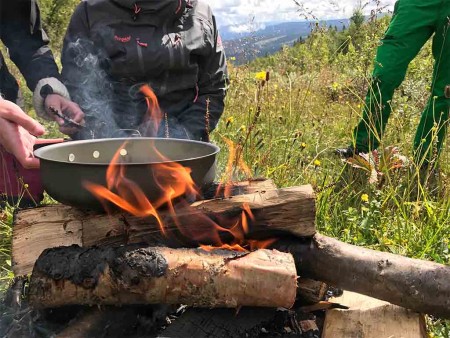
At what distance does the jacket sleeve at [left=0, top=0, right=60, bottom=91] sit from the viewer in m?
3.10

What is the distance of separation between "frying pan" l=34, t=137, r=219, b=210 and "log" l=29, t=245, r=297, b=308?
8.3 inches

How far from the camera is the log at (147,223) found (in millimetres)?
1831

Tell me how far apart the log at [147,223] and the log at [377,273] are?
0.33 feet

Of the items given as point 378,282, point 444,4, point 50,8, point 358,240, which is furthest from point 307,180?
point 50,8

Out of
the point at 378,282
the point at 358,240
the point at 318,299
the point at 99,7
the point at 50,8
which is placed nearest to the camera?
the point at 378,282

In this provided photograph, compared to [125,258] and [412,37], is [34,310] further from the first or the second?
[412,37]

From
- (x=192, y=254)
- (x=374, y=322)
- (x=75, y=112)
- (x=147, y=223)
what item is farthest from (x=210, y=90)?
(x=374, y=322)

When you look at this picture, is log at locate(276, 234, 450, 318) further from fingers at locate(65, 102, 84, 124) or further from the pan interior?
fingers at locate(65, 102, 84, 124)

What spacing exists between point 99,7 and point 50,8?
16055mm

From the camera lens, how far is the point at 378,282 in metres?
1.83

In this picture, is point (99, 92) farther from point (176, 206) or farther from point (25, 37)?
point (176, 206)

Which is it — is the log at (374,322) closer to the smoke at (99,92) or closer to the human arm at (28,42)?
the smoke at (99,92)

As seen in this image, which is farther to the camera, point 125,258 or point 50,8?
point 50,8

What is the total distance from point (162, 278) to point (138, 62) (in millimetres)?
1696
